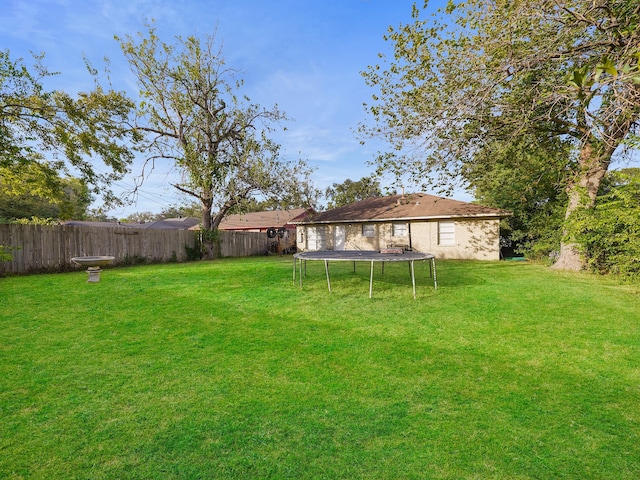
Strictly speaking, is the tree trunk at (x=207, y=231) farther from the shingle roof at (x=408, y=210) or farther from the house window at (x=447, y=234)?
the house window at (x=447, y=234)

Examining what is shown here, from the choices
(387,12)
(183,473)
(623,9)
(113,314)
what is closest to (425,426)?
(183,473)

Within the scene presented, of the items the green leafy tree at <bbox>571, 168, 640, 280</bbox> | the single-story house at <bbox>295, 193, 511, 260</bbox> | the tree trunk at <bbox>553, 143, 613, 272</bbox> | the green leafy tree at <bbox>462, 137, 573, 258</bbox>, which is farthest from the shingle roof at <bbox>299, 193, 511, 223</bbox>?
the green leafy tree at <bbox>571, 168, 640, 280</bbox>

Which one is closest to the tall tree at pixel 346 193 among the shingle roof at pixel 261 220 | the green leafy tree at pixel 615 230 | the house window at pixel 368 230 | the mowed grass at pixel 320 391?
the shingle roof at pixel 261 220

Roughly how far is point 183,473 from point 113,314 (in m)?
4.43

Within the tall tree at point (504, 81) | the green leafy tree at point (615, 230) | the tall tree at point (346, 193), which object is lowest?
the green leafy tree at point (615, 230)

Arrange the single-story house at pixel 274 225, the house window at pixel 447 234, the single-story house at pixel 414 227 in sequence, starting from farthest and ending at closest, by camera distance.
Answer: the single-story house at pixel 274 225
the house window at pixel 447 234
the single-story house at pixel 414 227

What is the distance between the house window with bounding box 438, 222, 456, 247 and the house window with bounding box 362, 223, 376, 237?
12.4ft

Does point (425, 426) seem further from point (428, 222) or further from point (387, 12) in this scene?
point (428, 222)

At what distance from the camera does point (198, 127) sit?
16.5 m

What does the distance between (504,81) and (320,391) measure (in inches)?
273

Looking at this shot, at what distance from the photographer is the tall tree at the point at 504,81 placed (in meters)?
5.29

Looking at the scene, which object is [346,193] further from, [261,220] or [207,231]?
[207,231]

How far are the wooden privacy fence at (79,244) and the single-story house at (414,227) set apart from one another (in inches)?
329

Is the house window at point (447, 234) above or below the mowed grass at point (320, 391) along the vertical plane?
above
